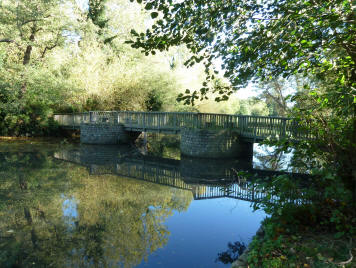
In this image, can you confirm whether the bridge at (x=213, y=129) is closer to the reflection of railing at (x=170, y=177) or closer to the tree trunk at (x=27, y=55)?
the reflection of railing at (x=170, y=177)

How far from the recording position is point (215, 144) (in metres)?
14.0

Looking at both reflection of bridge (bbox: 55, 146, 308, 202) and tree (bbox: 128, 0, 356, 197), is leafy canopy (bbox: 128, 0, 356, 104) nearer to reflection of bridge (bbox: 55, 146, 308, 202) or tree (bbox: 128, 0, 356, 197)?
tree (bbox: 128, 0, 356, 197)

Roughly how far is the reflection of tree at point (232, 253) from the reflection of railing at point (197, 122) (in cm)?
536

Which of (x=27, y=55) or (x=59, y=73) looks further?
(x=27, y=55)

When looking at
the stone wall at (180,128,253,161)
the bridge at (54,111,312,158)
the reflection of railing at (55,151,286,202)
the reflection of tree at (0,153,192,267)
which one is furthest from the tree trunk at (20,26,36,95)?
the stone wall at (180,128,253,161)

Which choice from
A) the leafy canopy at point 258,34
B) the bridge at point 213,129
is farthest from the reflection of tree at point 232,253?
the bridge at point 213,129

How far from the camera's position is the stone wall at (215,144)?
550 inches

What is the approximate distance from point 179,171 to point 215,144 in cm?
330

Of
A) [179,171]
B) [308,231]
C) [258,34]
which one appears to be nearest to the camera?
[308,231]

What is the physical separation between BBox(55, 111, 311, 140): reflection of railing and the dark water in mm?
2354

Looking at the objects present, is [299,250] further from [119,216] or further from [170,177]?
[170,177]

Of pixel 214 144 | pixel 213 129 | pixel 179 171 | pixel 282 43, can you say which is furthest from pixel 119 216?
pixel 213 129

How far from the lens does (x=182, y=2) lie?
14.5ft

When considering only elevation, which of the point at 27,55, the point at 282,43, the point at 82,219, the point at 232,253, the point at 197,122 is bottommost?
the point at 232,253
